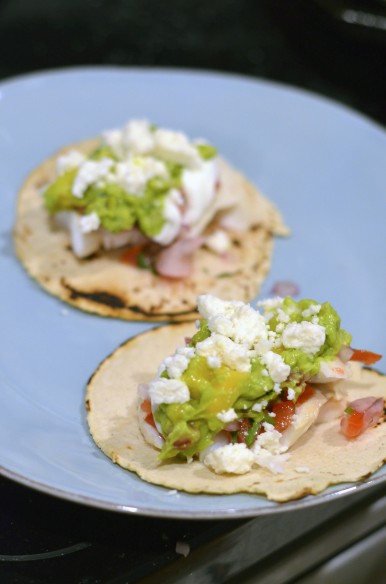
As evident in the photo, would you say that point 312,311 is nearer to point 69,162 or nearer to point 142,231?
point 142,231

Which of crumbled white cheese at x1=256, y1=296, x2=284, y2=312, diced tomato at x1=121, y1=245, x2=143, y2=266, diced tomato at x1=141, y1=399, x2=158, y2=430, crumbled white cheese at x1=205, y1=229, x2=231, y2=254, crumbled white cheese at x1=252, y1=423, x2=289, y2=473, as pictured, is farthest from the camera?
crumbled white cheese at x1=205, y1=229, x2=231, y2=254

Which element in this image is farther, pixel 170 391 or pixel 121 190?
pixel 121 190

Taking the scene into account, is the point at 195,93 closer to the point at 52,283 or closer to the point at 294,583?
the point at 52,283

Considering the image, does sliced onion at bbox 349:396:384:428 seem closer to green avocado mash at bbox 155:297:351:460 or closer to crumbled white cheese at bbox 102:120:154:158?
green avocado mash at bbox 155:297:351:460

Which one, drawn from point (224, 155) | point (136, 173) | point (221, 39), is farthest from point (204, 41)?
point (136, 173)

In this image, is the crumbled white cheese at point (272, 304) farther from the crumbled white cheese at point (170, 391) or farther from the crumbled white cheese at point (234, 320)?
the crumbled white cheese at point (170, 391)

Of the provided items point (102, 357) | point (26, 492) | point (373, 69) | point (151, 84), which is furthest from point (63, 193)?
point (373, 69)

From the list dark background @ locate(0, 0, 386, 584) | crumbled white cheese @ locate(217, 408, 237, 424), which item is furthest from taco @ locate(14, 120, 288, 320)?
dark background @ locate(0, 0, 386, 584)
